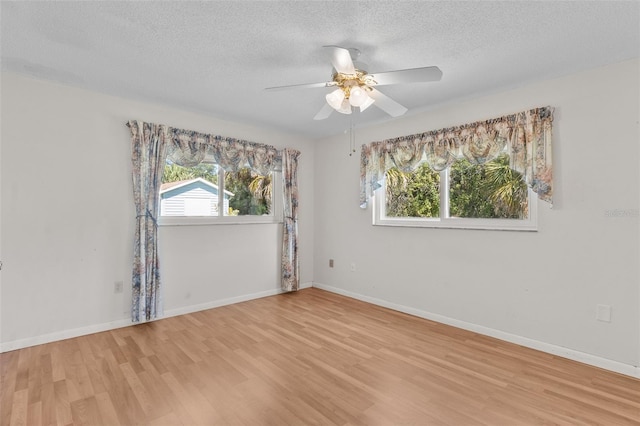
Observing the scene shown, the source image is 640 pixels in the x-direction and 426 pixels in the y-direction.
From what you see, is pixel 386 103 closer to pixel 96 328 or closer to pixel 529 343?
pixel 529 343

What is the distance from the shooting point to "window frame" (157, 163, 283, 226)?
140 inches

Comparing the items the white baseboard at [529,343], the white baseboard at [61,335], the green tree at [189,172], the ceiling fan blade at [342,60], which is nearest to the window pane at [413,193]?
the white baseboard at [529,343]

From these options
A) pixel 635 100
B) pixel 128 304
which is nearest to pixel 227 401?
pixel 128 304

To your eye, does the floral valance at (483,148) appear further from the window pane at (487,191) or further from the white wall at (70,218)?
the white wall at (70,218)

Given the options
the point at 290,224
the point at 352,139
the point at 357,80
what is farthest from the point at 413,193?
the point at 357,80

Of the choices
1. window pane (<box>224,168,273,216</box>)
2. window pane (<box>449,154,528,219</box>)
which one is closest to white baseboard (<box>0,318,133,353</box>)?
window pane (<box>224,168,273,216</box>)

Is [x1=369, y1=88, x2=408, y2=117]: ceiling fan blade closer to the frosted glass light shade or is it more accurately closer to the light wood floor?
the frosted glass light shade

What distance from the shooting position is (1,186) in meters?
2.59

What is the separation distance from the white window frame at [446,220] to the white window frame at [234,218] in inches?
55.4

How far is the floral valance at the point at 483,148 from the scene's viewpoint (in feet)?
8.70

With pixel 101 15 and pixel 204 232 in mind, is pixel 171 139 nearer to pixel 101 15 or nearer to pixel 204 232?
pixel 204 232

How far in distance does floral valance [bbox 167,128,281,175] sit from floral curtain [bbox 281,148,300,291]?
0.17 metres

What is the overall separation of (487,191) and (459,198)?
0.29 meters

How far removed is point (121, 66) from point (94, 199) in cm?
133
